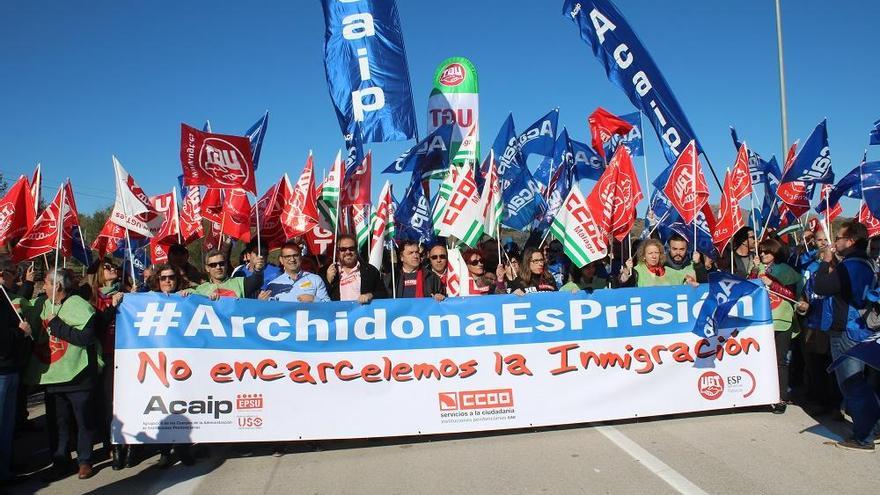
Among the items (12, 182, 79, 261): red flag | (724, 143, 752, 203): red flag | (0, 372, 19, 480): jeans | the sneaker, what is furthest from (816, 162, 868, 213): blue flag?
(12, 182, 79, 261): red flag

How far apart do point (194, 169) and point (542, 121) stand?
18.8 feet

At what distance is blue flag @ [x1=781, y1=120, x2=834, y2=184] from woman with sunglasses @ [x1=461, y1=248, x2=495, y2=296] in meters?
4.55

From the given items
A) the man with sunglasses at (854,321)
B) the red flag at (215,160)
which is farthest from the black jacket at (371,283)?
the man with sunglasses at (854,321)

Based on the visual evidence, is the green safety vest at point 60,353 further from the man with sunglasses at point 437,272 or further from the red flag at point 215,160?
the man with sunglasses at point 437,272

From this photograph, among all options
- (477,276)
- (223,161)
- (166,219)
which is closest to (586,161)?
(477,276)

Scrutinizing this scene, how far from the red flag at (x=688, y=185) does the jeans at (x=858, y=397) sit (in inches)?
100

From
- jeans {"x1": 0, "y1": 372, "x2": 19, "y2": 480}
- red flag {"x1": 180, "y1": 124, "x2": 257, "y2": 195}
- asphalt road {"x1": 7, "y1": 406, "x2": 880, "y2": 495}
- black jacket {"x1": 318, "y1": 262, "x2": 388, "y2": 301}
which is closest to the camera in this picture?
asphalt road {"x1": 7, "y1": 406, "x2": 880, "y2": 495}

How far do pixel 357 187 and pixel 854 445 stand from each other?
5491 millimetres

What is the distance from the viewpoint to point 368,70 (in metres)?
8.18

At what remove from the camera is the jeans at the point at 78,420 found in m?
5.15

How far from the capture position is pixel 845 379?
5082 mm

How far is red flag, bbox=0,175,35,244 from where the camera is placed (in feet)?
22.3

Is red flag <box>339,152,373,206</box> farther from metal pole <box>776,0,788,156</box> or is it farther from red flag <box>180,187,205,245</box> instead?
metal pole <box>776,0,788,156</box>

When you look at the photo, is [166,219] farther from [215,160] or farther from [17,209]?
[215,160]
